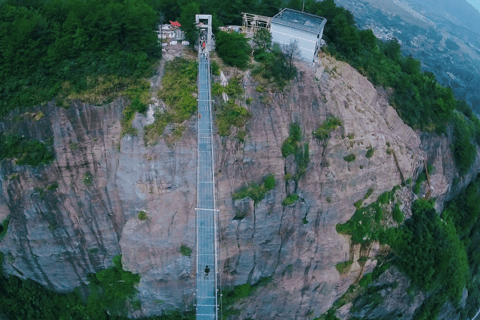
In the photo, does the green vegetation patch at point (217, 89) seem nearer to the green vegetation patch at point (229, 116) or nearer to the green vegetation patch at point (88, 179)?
the green vegetation patch at point (229, 116)

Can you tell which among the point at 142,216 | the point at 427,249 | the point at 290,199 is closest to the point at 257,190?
the point at 290,199

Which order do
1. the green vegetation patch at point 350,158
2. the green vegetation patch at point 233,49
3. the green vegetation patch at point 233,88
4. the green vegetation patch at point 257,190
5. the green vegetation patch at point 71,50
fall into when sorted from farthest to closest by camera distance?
the green vegetation patch at point 233,49
the green vegetation patch at point 350,158
the green vegetation patch at point 233,88
the green vegetation patch at point 71,50
the green vegetation patch at point 257,190

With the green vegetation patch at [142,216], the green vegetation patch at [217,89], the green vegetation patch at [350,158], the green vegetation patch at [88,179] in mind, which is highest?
the green vegetation patch at [217,89]

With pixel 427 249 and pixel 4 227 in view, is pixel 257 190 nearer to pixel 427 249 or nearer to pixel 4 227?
pixel 427 249

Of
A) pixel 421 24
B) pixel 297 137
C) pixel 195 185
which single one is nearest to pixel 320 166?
pixel 297 137

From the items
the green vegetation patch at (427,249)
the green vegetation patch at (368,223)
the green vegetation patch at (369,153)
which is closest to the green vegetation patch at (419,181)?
the green vegetation patch at (427,249)

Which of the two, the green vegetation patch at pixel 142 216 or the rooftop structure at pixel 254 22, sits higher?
the rooftop structure at pixel 254 22

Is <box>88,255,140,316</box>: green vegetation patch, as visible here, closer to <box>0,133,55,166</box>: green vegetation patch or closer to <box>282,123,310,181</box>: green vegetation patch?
<box>0,133,55,166</box>: green vegetation patch

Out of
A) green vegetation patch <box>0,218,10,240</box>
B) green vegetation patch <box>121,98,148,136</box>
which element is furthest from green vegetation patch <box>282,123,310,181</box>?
green vegetation patch <box>0,218,10,240</box>
